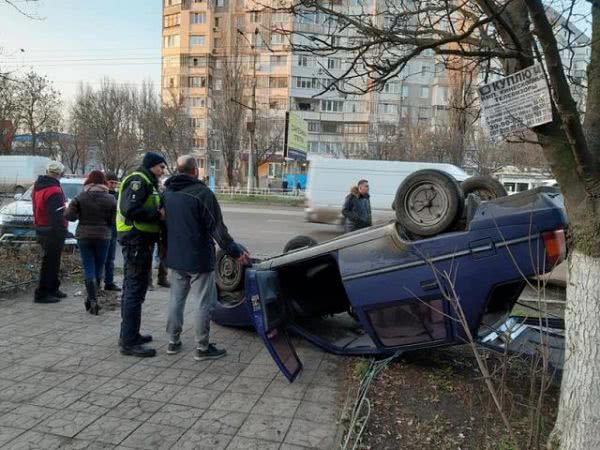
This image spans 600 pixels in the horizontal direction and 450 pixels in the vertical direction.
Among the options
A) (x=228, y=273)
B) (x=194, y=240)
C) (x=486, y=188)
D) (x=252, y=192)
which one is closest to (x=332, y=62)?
(x=486, y=188)

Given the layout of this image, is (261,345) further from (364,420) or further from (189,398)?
(364,420)

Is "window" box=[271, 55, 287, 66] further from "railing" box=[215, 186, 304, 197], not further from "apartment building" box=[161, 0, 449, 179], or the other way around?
"railing" box=[215, 186, 304, 197]

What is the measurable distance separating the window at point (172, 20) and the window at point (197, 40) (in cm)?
351

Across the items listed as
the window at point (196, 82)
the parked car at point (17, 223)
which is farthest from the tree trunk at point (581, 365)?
the window at point (196, 82)

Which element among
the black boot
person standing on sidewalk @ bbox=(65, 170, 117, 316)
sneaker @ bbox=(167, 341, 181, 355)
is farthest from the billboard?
sneaker @ bbox=(167, 341, 181, 355)

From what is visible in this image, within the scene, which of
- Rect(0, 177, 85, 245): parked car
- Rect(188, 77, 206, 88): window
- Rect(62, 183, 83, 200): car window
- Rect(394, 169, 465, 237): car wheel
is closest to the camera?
Rect(394, 169, 465, 237): car wheel

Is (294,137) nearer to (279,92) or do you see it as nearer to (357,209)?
(357,209)

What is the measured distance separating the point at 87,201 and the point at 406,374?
4237mm

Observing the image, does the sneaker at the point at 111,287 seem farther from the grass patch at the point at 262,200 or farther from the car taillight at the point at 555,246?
the grass patch at the point at 262,200

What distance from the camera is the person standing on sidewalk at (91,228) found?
583 centimetres

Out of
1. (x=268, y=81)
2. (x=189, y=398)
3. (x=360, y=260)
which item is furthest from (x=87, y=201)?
(x=268, y=81)

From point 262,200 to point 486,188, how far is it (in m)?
28.1

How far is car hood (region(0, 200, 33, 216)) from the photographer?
9.09 meters

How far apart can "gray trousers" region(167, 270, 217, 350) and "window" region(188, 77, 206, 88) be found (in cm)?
6281
